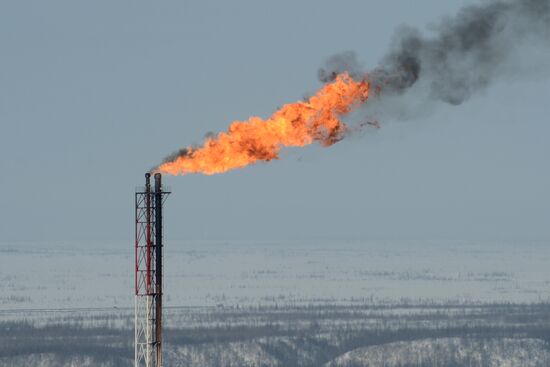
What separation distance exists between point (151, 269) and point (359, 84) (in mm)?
23438

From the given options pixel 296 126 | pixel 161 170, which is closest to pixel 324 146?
pixel 296 126

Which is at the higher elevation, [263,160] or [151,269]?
[263,160]

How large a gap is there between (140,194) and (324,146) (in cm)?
1609

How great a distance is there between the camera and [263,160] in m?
135

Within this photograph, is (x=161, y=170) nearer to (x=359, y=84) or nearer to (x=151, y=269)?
(x=151, y=269)

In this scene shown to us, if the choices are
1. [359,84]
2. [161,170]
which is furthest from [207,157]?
[359,84]

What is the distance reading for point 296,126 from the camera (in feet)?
439

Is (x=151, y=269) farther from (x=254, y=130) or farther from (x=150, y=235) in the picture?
(x=254, y=130)

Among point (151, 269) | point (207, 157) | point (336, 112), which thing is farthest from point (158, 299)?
point (336, 112)

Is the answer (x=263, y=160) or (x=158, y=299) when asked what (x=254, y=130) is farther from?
(x=158, y=299)

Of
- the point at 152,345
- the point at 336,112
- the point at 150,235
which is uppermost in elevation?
the point at 336,112

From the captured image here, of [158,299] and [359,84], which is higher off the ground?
[359,84]

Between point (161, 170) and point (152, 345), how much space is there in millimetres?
14466

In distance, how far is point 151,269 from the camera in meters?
138
